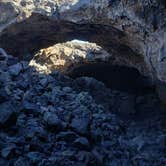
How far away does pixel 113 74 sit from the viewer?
16.5 metres

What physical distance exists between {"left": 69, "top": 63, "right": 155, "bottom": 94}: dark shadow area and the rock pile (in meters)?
4.72

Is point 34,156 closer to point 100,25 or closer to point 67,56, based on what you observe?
point 100,25

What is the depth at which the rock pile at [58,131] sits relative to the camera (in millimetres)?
6703

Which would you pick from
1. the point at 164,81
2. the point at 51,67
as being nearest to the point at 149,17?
the point at 164,81

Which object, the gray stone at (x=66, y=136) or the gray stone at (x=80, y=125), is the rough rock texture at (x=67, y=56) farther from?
the gray stone at (x=66, y=136)

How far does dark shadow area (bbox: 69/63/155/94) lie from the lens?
52.1ft

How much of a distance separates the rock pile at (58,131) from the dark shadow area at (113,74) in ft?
15.5

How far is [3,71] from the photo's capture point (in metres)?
9.48

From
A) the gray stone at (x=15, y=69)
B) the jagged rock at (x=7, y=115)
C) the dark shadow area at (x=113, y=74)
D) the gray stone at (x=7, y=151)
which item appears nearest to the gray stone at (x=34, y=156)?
the gray stone at (x=7, y=151)

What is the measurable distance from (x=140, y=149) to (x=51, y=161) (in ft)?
9.95

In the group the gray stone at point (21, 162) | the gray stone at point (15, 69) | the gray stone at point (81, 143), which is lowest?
the gray stone at point (21, 162)

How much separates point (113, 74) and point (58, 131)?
9115 mm

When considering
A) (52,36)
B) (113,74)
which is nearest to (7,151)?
(52,36)

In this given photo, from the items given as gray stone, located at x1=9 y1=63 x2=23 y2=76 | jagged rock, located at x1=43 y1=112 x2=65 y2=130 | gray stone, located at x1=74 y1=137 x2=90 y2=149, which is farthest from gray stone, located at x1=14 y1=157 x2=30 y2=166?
gray stone, located at x1=9 y1=63 x2=23 y2=76
